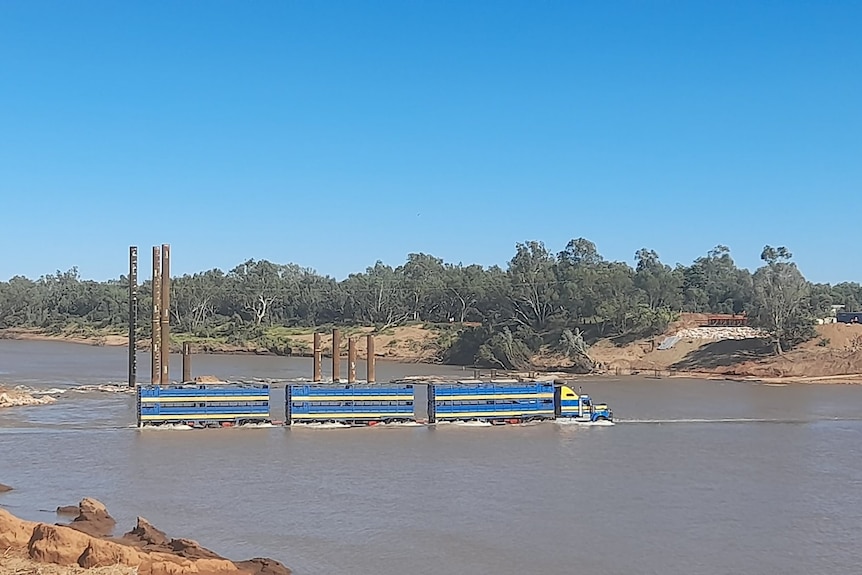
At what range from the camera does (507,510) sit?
18.3 metres

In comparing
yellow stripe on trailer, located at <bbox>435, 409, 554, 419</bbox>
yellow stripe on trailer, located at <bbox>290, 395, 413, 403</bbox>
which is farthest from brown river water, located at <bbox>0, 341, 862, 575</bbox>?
yellow stripe on trailer, located at <bbox>290, 395, 413, 403</bbox>

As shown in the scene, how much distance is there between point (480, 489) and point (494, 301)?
5830 cm

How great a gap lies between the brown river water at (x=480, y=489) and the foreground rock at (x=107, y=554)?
5.01 ft

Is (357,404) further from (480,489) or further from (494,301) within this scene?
(494,301)

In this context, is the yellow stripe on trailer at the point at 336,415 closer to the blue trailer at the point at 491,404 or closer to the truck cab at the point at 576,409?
the blue trailer at the point at 491,404

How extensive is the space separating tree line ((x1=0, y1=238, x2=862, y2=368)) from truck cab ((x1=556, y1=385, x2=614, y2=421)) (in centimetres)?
2917

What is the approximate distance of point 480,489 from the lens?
20.4 meters

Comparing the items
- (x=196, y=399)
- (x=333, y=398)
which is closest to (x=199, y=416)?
(x=196, y=399)

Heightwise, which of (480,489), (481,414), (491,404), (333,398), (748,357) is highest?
(748,357)

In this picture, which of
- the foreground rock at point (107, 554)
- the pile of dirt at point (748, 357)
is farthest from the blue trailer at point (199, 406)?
the pile of dirt at point (748, 357)

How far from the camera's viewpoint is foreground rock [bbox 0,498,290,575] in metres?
11.7

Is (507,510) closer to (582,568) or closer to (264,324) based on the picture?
(582,568)

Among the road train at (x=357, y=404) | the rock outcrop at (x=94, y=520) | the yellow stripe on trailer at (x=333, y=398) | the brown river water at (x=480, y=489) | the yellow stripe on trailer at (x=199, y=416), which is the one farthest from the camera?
the yellow stripe on trailer at (x=333, y=398)

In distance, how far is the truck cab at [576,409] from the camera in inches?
1237
